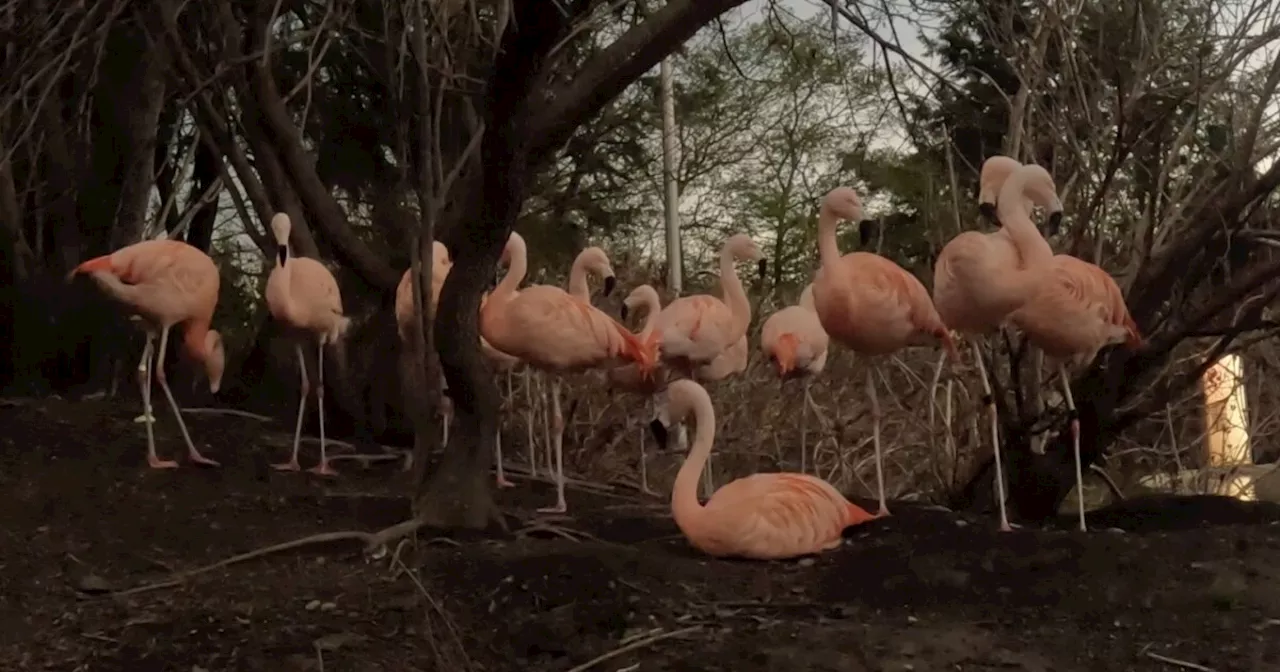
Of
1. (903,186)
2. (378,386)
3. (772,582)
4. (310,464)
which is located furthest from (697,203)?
(772,582)

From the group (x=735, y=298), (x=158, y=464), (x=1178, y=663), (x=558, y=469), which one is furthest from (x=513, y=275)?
(x=1178, y=663)

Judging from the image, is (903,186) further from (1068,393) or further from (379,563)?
(379,563)

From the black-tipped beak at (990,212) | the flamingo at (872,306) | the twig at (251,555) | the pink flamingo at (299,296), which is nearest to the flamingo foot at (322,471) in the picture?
the pink flamingo at (299,296)

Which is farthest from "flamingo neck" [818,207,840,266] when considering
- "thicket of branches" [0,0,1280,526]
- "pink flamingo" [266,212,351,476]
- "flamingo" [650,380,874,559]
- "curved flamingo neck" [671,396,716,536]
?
"pink flamingo" [266,212,351,476]

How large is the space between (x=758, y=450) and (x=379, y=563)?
3.31 meters

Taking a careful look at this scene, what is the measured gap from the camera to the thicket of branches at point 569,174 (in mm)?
3004

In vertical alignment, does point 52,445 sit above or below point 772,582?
above

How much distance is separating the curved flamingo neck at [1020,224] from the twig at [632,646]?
1.41 metres

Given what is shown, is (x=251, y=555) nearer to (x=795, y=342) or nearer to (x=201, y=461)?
(x=201, y=461)

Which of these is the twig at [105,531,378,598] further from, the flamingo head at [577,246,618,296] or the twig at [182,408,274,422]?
the twig at [182,408,274,422]

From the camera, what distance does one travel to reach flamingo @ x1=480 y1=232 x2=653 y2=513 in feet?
12.5

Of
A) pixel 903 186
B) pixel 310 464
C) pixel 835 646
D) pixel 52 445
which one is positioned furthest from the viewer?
pixel 903 186

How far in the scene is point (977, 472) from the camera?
174 inches

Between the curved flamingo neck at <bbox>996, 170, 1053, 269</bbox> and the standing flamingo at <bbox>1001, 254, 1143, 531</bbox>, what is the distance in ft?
0.09
